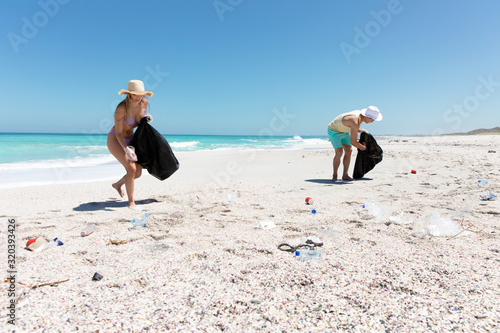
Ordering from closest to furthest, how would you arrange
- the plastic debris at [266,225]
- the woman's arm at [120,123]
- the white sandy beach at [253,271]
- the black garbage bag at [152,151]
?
the white sandy beach at [253,271], the plastic debris at [266,225], the woman's arm at [120,123], the black garbage bag at [152,151]

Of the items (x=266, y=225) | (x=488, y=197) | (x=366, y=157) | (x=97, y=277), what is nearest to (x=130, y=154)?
(x=266, y=225)

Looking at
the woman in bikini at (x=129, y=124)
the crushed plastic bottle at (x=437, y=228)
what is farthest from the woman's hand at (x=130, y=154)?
the crushed plastic bottle at (x=437, y=228)

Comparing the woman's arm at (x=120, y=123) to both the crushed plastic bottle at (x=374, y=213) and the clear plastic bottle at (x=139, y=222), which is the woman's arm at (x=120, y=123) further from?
the crushed plastic bottle at (x=374, y=213)

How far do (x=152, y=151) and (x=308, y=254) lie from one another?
2.64m

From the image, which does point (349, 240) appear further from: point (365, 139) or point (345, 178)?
point (365, 139)

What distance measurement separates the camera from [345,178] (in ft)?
18.1

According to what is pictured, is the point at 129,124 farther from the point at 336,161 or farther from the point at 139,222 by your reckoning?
the point at 336,161

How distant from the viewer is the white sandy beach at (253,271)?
51.4 inches

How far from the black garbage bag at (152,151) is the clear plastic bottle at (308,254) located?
2466 millimetres

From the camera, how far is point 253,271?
1.77m

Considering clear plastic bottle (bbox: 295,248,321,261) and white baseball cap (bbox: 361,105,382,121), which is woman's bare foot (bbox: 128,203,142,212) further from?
white baseball cap (bbox: 361,105,382,121)

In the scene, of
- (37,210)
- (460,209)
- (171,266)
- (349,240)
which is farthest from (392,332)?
(37,210)

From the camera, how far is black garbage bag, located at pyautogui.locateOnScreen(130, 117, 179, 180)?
3746 mm

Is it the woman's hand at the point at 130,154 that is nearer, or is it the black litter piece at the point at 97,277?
the black litter piece at the point at 97,277
